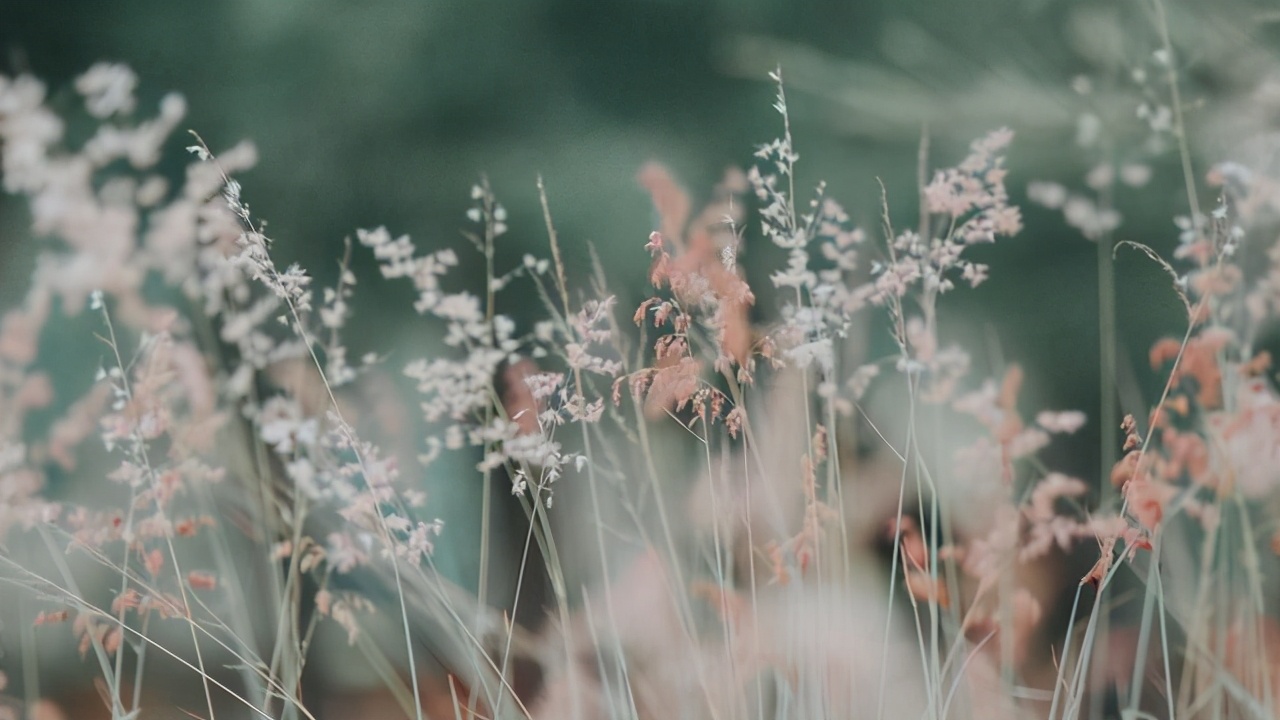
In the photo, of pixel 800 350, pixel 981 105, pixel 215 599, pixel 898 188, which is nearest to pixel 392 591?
pixel 215 599

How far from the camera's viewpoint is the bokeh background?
52.7 inches

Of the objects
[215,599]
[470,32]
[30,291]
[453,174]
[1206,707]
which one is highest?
[470,32]

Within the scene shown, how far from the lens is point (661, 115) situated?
1.36 metres

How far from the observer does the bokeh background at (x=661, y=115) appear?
134 cm

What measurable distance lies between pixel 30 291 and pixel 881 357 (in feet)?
3.94

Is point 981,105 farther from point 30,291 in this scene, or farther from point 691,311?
point 30,291

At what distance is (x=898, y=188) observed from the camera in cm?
135

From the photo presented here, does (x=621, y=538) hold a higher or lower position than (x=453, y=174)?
lower

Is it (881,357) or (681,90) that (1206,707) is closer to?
(881,357)

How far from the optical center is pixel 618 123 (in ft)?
4.47

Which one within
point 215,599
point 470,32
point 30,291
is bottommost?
point 215,599

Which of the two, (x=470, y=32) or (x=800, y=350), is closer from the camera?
(x=800, y=350)

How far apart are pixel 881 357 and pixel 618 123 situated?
1.62 feet

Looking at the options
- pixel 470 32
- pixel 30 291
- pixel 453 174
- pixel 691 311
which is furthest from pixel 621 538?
pixel 30 291
